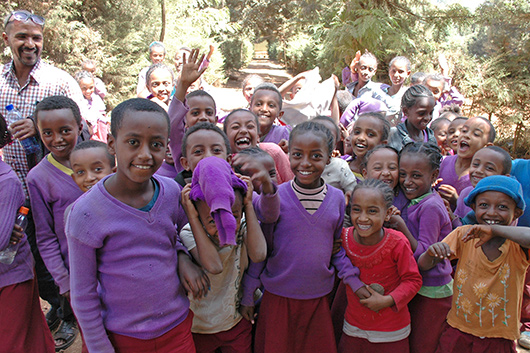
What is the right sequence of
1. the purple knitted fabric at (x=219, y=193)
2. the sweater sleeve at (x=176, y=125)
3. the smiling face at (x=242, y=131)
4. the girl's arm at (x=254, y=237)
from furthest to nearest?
the smiling face at (x=242, y=131)
the sweater sleeve at (x=176, y=125)
the girl's arm at (x=254, y=237)
the purple knitted fabric at (x=219, y=193)

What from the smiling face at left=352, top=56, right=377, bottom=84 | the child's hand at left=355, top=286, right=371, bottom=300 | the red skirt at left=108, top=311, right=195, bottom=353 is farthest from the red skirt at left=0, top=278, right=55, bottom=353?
the smiling face at left=352, top=56, right=377, bottom=84

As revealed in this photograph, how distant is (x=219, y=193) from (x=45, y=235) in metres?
1.40

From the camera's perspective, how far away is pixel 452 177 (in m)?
2.97

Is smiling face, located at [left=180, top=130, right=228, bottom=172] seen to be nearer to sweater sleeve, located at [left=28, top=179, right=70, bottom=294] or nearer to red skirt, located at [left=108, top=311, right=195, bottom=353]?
red skirt, located at [left=108, top=311, right=195, bottom=353]

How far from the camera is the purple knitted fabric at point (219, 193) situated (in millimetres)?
1490

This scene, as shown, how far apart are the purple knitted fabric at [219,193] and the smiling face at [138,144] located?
21 cm

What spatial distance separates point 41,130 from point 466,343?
9.35 feet

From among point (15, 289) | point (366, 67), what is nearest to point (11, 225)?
point (15, 289)

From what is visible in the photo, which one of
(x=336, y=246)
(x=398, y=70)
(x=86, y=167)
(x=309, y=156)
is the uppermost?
(x=398, y=70)

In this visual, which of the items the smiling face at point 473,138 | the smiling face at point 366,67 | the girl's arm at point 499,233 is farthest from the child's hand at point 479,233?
the smiling face at point 366,67

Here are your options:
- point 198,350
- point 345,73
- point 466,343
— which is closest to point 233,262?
point 198,350

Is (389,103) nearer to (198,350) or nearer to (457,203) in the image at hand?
(457,203)

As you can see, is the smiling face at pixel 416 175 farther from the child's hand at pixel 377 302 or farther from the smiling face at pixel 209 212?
the smiling face at pixel 209 212

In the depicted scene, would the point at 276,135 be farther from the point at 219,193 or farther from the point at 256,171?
the point at 219,193
